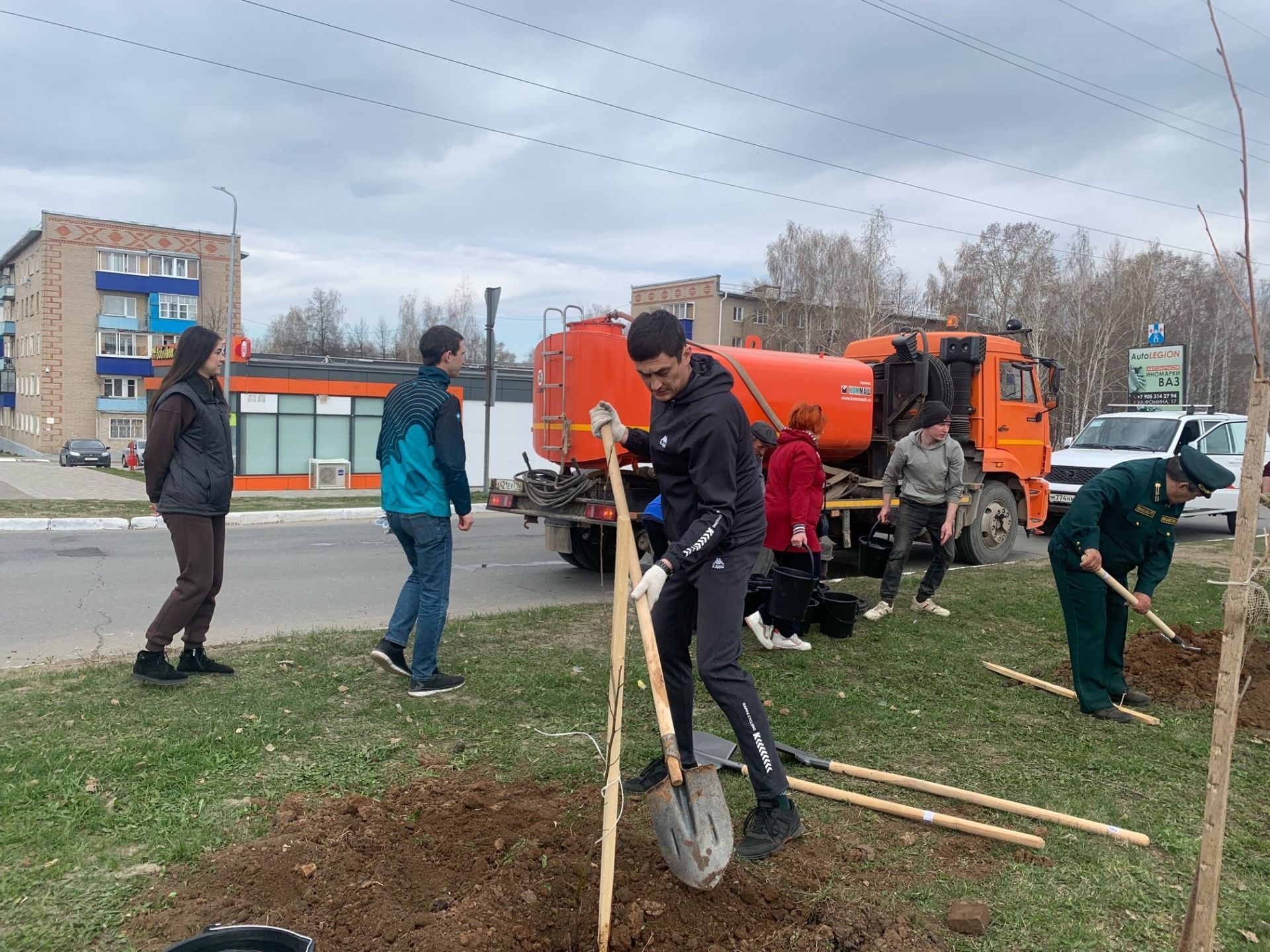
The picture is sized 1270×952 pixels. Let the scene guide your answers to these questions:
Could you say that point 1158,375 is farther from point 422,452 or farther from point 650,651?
point 650,651

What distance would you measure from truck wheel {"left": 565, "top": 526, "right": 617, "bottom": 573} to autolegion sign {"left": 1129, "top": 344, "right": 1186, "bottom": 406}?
21.3m

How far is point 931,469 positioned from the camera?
7680mm

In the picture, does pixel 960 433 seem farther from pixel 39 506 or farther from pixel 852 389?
pixel 39 506

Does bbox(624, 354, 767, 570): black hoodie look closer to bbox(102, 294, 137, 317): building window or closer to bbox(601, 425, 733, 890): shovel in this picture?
bbox(601, 425, 733, 890): shovel

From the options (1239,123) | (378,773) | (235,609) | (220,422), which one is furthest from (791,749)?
(235,609)

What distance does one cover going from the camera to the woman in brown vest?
192 inches

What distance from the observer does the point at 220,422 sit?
514 centimetres

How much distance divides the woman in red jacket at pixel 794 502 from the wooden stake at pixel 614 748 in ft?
11.9

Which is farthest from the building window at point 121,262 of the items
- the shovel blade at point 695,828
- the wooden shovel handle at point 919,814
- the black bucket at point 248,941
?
the shovel blade at point 695,828

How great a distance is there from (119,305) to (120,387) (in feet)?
18.3

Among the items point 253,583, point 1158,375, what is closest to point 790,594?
point 253,583

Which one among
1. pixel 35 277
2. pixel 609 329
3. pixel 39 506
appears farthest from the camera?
pixel 35 277

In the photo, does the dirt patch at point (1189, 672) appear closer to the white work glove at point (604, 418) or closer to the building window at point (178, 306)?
the white work glove at point (604, 418)

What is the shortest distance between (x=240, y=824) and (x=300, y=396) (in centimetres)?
2485
